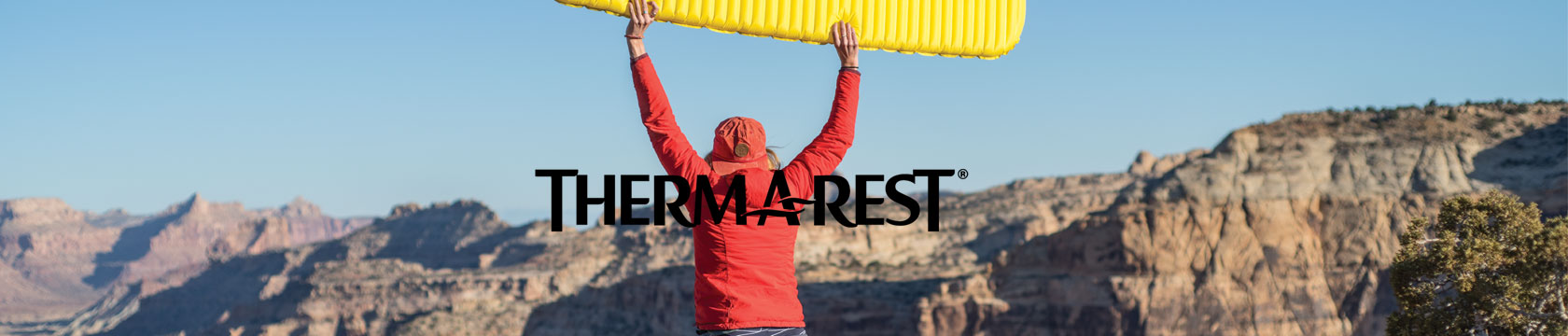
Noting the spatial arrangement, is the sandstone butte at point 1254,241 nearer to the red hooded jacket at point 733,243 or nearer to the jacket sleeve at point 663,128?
the red hooded jacket at point 733,243

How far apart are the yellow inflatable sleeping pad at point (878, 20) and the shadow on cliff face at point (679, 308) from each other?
102 meters

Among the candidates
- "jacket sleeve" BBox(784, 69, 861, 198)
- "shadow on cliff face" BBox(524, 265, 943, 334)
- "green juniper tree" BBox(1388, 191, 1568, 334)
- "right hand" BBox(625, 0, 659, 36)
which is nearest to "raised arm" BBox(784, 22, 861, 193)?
"jacket sleeve" BBox(784, 69, 861, 198)

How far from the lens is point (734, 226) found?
8133 millimetres

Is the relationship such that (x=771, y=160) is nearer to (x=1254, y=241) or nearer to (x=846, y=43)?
(x=846, y=43)

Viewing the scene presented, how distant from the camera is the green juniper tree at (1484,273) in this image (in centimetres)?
2288

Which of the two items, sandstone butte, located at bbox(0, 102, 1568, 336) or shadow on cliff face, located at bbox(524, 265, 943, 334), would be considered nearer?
sandstone butte, located at bbox(0, 102, 1568, 336)

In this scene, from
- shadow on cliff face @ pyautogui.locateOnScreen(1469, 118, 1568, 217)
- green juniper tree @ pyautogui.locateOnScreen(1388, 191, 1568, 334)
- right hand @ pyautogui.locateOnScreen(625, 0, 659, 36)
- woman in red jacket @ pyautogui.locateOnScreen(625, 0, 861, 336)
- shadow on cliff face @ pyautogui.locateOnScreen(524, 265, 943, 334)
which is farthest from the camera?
shadow on cliff face @ pyautogui.locateOnScreen(524, 265, 943, 334)

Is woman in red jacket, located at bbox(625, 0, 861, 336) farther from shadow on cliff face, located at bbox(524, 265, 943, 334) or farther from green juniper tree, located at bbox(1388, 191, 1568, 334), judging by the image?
shadow on cliff face, located at bbox(524, 265, 943, 334)

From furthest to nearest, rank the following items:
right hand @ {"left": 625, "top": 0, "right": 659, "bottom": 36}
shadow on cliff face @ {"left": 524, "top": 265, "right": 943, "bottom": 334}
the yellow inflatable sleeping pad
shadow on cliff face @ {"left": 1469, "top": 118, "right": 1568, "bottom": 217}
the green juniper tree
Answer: shadow on cliff face @ {"left": 524, "top": 265, "right": 943, "bottom": 334}, shadow on cliff face @ {"left": 1469, "top": 118, "right": 1568, "bottom": 217}, the green juniper tree, the yellow inflatable sleeping pad, right hand @ {"left": 625, "top": 0, "right": 659, "bottom": 36}

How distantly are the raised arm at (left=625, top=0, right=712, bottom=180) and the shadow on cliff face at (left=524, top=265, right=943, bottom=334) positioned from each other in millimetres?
104018

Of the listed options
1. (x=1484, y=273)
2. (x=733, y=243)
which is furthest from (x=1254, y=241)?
(x=733, y=243)

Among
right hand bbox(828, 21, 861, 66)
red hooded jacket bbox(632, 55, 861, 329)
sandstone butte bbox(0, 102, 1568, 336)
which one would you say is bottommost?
sandstone butte bbox(0, 102, 1568, 336)

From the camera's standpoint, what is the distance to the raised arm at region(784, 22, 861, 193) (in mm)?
8312

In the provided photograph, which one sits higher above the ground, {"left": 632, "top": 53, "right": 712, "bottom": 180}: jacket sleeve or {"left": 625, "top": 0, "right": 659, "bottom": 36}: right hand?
{"left": 625, "top": 0, "right": 659, "bottom": 36}: right hand
